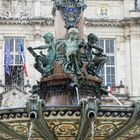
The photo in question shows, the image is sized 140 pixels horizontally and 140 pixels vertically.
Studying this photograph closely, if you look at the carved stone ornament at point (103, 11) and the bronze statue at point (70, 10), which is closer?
the bronze statue at point (70, 10)

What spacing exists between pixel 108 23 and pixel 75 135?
95.5ft

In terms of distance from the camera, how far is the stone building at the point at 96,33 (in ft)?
133

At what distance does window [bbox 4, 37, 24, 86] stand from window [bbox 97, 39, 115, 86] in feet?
17.2

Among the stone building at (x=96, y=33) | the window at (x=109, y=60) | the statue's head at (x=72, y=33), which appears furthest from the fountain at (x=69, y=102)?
the window at (x=109, y=60)

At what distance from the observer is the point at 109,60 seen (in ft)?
137

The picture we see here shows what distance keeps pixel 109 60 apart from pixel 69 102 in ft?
91.2

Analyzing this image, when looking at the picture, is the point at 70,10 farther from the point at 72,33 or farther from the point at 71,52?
the point at 71,52

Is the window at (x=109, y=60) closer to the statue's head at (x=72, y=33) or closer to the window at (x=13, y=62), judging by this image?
the window at (x=13, y=62)

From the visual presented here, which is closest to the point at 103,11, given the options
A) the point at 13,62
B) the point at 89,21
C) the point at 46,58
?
the point at 89,21

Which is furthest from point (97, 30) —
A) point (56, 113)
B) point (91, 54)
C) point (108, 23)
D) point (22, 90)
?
point (56, 113)

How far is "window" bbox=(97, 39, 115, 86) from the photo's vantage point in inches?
1622

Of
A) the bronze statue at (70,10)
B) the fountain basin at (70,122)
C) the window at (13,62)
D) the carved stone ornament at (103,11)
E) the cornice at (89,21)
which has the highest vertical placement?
the carved stone ornament at (103,11)

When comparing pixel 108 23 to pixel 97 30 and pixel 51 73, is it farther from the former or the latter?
pixel 51 73

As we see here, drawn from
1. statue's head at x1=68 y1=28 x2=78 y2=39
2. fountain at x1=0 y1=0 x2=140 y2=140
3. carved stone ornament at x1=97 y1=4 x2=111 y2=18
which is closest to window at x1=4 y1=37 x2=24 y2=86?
carved stone ornament at x1=97 y1=4 x2=111 y2=18
